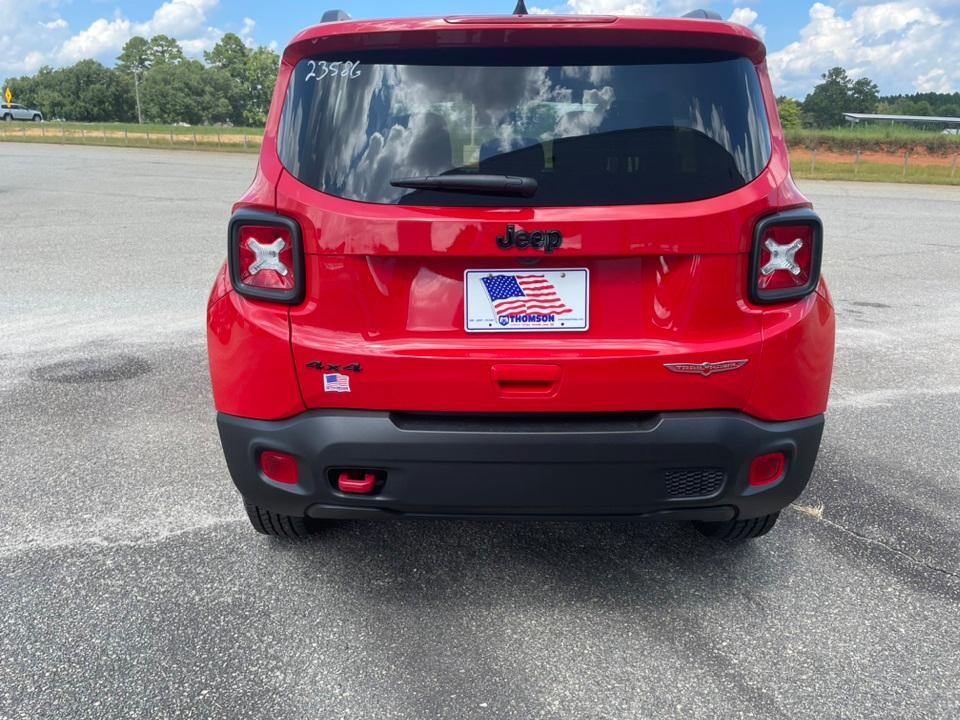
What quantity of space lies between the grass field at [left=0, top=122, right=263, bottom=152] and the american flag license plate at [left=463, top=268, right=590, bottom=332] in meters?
42.9

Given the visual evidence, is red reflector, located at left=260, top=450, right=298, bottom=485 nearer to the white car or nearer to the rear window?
the rear window

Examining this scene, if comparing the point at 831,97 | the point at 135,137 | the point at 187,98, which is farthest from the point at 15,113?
the point at 831,97

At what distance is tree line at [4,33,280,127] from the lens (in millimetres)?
115125

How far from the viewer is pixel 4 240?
11.1 meters

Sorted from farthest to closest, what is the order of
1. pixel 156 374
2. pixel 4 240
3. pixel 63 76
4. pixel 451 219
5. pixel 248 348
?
1. pixel 63 76
2. pixel 4 240
3. pixel 156 374
4. pixel 248 348
5. pixel 451 219

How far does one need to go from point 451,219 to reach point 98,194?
18.2 meters

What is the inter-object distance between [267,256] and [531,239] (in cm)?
79

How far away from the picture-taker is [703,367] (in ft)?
7.72

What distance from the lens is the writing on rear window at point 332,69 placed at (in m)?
2.42

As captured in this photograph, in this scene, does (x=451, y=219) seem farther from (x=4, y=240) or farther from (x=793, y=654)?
(x=4, y=240)

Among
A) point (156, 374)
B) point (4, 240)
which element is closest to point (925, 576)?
point (156, 374)

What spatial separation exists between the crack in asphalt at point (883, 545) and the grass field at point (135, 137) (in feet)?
139

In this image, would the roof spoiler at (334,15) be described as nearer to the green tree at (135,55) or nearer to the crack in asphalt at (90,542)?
the crack in asphalt at (90,542)

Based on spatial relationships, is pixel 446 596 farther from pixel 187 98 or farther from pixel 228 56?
pixel 228 56
